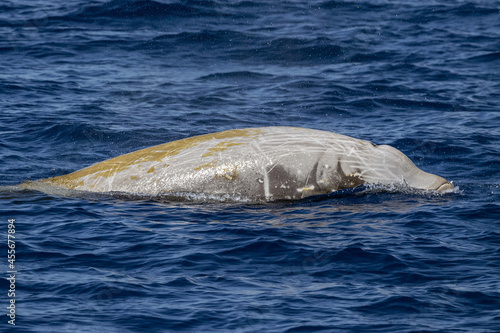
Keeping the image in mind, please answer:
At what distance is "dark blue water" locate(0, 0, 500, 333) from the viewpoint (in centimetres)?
754

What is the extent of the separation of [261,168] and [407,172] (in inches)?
91.0

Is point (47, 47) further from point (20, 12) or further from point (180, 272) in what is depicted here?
point (180, 272)

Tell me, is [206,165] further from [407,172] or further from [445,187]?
[445,187]

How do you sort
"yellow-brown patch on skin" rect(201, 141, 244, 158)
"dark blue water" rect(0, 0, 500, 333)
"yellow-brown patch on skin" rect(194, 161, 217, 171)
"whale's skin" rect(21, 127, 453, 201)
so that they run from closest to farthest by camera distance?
"dark blue water" rect(0, 0, 500, 333) → "whale's skin" rect(21, 127, 453, 201) → "yellow-brown patch on skin" rect(194, 161, 217, 171) → "yellow-brown patch on skin" rect(201, 141, 244, 158)

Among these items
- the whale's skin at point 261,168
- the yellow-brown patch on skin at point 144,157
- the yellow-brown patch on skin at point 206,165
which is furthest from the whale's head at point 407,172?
the yellow-brown patch on skin at point 206,165

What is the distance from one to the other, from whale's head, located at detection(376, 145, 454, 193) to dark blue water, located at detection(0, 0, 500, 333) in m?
0.19

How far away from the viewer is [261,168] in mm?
10805

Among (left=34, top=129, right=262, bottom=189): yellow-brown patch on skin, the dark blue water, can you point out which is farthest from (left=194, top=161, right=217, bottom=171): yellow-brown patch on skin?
the dark blue water

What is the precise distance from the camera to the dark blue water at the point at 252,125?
24.7 ft

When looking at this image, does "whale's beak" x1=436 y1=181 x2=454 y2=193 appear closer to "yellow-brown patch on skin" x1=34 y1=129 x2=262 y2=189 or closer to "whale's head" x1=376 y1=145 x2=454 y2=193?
"whale's head" x1=376 y1=145 x2=454 y2=193

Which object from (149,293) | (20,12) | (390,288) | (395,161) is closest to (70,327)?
(149,293)

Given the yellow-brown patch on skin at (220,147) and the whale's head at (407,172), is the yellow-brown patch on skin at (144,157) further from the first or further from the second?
the whale's head at (407,172)

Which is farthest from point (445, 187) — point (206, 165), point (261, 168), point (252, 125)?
point (252, 125)

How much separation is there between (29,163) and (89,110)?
4.36 meters
